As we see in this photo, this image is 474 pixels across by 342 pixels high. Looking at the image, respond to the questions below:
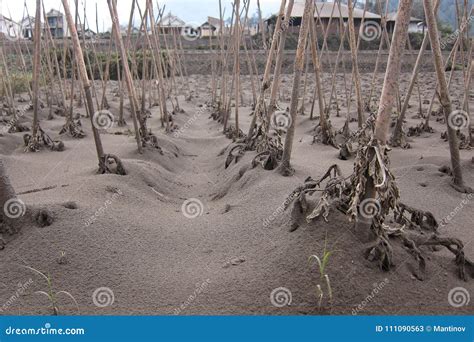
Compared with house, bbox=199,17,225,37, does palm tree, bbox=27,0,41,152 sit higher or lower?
lower

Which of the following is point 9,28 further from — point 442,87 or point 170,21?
point 442,87

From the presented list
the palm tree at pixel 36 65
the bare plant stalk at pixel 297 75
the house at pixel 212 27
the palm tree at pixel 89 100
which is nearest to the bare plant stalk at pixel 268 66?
the bare plant stalk at pixel 297 75

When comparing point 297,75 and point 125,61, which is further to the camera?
point 125,61

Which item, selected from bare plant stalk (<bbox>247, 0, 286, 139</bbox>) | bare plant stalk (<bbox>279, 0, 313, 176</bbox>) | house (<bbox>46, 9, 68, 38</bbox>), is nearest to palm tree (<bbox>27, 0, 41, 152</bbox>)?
house (<bbox>46, 9, 68, 38</bbox>)

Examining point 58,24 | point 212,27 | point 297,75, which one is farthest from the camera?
point 212,27

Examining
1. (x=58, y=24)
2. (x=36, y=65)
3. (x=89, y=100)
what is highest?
(x=58, y=24)

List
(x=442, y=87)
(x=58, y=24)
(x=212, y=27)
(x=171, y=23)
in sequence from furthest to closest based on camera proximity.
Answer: (x=212, y=27) → (x=171, y=23) → (x=58, y=24) → (x=442, y=87)

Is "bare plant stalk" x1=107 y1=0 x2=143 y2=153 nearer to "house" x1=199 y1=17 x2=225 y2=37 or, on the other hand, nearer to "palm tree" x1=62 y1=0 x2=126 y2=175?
"palm tree" x1=62 y1=0 x2=126 y2=175

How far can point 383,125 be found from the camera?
199 cm

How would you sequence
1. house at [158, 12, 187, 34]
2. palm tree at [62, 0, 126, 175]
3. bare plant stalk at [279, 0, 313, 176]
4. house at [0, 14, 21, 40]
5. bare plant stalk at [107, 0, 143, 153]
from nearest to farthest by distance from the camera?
bare plant stalk at [279, 0, 313, 176], palm tree at [62, 0, 126, 175], bare plant stalk at [107, 0, 143, 153], house at [0, 14, 21, 40], house at [158, 12, 187, 34]

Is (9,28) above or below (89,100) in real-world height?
above

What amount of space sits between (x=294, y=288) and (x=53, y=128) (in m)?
5.73

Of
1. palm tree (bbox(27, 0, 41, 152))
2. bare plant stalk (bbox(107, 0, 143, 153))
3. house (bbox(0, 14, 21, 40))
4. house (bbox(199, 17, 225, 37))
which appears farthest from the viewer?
house (bbox(199, 17, 225, 37))

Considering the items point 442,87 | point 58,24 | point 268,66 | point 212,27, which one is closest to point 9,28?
point 58,24
